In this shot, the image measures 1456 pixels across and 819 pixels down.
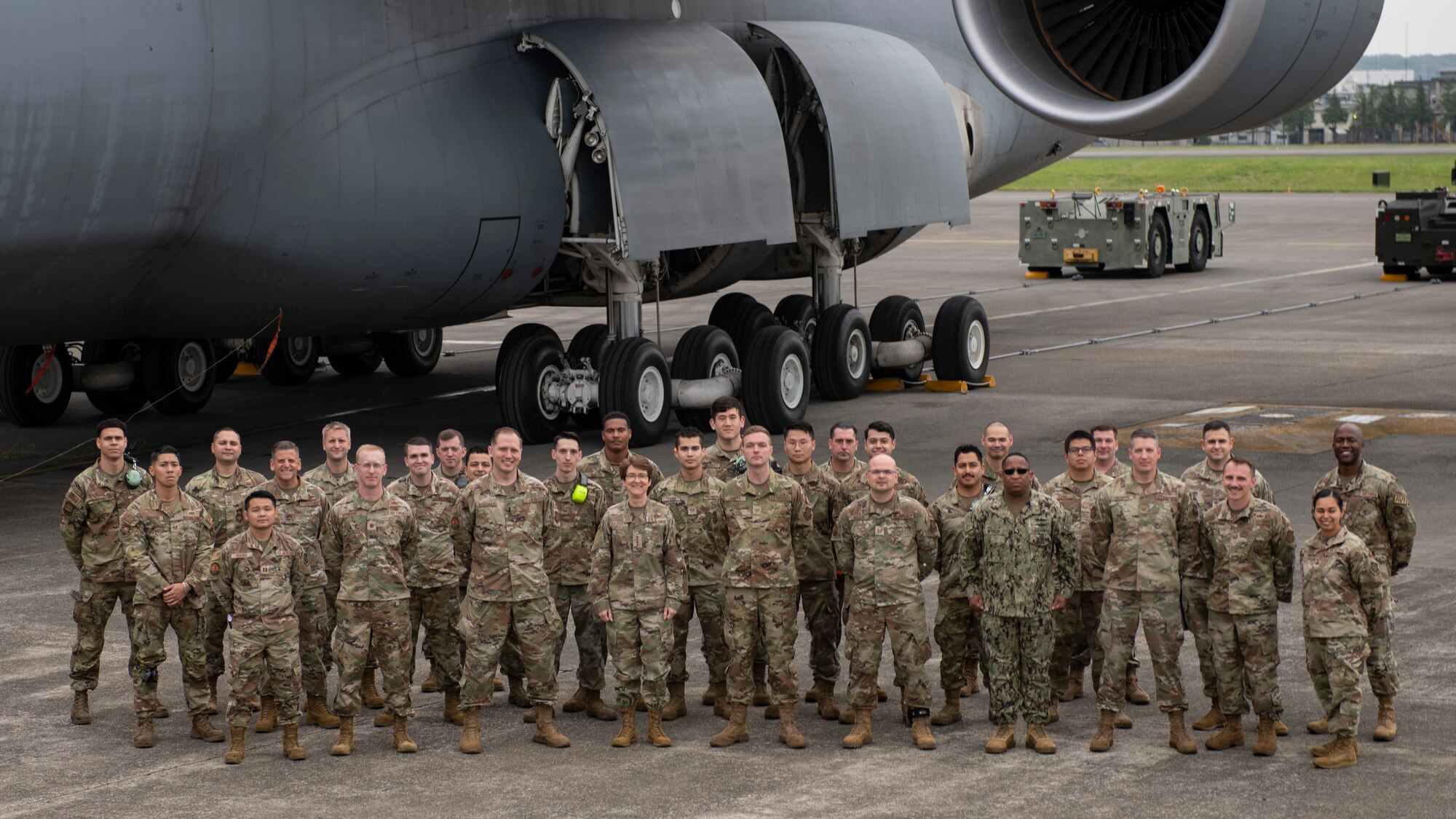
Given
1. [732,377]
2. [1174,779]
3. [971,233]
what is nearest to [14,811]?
[1174,779]

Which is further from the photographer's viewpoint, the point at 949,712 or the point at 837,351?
the point at 837,351

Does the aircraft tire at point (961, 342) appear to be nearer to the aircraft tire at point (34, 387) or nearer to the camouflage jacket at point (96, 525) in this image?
the aircraft tire at point (34, 387)

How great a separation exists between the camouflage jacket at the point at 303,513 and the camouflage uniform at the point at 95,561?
809 millimetres

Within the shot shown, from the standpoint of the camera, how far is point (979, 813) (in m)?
8.03

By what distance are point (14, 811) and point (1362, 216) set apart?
174 feet

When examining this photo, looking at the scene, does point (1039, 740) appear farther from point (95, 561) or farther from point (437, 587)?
point (95, 561)

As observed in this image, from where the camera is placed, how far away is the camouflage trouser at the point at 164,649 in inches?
371

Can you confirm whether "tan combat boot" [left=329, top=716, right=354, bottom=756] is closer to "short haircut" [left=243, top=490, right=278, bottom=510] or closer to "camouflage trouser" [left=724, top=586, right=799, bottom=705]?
"short haircut" [left=243, top=490, right=278, bottom=510]

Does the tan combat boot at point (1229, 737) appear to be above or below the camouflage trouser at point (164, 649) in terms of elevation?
below

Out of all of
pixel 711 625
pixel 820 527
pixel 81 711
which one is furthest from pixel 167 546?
pixel 820 527

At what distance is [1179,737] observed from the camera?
889 centimetres

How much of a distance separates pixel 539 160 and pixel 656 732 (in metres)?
8.71

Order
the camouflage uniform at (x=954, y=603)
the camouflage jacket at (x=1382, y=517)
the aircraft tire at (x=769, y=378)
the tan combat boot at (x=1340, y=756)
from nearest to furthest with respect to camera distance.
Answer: the tan combat boot at (x=1340, y=756) < the camouflage uniform at (x=954, y=603) < the camouflage jacket at (x=1382, y=517) < the aircraft tire at (x=769, y=378)

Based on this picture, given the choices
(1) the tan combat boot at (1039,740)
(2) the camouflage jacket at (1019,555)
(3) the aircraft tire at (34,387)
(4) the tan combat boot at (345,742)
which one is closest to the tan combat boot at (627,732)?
(4) the tan combat boot at (345,742)
